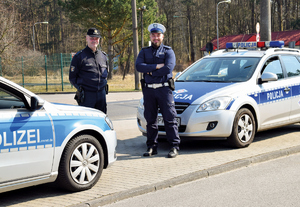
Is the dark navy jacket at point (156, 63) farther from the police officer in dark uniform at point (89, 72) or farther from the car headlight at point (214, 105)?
the car headlight at point (214, 105)

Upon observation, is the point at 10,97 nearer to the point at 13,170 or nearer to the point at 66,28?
the point at 13,170

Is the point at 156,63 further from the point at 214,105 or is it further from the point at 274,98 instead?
the point at 274,98

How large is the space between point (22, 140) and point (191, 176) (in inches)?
88.1

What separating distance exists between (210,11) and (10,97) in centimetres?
6184

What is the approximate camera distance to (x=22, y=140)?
433 centimetres

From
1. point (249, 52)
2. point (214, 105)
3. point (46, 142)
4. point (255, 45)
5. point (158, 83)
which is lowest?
point (46, 142)

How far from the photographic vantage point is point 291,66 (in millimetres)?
8555

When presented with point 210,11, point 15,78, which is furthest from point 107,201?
point 210,11

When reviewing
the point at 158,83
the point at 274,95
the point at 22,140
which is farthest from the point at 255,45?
the point at 22,140

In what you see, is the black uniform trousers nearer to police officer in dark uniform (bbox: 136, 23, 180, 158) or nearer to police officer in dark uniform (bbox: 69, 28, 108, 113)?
police officer in dark uniform (bbox: 136, 23, 180, 158)

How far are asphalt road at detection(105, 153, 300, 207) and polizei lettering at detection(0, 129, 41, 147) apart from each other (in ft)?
3.54

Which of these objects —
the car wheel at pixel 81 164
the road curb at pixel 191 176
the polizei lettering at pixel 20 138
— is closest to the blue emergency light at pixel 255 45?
the road curb at pixel 191 176

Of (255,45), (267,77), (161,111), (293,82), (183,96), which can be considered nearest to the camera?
(161,111)

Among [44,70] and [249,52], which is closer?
[249,52]
